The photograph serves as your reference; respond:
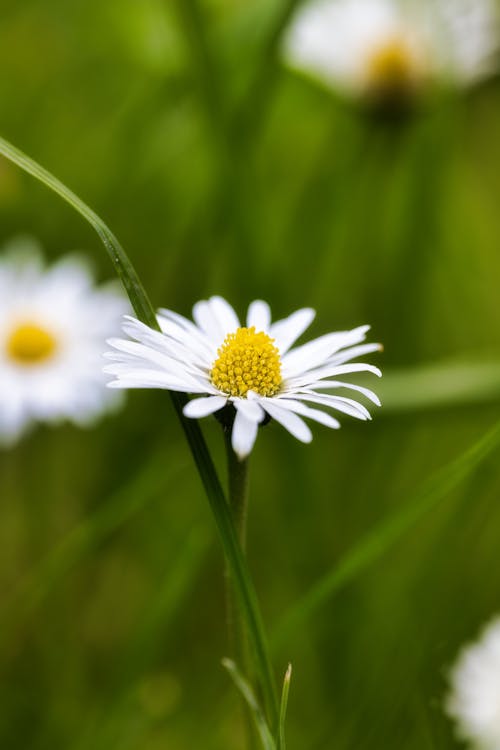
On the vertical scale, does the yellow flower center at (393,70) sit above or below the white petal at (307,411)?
above

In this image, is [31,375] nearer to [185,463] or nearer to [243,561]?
[185,463]

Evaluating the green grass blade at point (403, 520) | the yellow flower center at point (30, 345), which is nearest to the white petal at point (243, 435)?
the green grass blade at point (403, 520)

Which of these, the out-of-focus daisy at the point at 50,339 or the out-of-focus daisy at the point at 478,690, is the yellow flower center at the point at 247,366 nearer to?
the out-of-focus daisy at the point at 478,690

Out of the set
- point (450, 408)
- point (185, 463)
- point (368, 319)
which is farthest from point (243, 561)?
point (368, 319)

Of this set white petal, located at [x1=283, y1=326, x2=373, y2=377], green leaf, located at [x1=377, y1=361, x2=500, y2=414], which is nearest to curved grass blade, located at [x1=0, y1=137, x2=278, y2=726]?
white petal, located at [x1=283, y1=326, x2=373, y2=377]

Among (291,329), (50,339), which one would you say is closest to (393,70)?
(50,339)

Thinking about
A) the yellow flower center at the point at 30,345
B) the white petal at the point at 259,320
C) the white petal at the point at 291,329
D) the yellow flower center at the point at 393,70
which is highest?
the yellow flower center at the point at 393,70

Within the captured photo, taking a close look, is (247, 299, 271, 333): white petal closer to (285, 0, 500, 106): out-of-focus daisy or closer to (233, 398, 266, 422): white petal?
(233, 398, 266, 422): white petal
